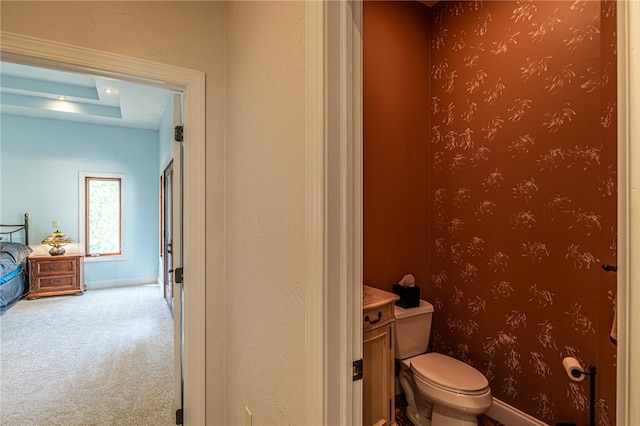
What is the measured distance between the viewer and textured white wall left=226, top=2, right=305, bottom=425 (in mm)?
973

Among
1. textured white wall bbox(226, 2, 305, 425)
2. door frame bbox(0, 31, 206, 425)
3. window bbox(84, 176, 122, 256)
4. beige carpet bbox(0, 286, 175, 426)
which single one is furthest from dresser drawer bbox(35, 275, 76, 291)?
textured white wall bbox(226, 2, 305, 425)

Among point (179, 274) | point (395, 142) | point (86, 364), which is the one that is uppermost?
point (395, 142)

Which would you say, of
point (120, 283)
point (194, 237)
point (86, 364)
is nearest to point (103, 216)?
point (120, 283)

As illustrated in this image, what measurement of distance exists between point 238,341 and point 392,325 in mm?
842

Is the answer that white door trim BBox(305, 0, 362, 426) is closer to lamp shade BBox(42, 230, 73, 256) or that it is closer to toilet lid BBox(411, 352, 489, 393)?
toilet lid BBox(411, 352, 489, 393)

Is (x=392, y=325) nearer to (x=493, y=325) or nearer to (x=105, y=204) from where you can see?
(x=493, y=325)

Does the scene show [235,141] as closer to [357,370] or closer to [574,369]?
[357,370]

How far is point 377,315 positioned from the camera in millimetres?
1626

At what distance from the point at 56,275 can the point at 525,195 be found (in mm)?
6333

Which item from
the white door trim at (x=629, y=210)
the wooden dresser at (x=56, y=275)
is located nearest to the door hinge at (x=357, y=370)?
the white door trim at (x=629, y=210)

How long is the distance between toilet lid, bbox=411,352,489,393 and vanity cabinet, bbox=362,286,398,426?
0.92ft

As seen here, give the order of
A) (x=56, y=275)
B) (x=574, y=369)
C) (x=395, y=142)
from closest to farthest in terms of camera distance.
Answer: (x=574, y=369) → (x=395, y=142) → (x=56, y=275)

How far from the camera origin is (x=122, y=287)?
18.6ft

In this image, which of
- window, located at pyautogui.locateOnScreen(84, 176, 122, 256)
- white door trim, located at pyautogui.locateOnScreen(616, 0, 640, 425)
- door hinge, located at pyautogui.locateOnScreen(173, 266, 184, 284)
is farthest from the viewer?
window, located at pyautogui.locateOnScreen(84, 176, 122, 256)
